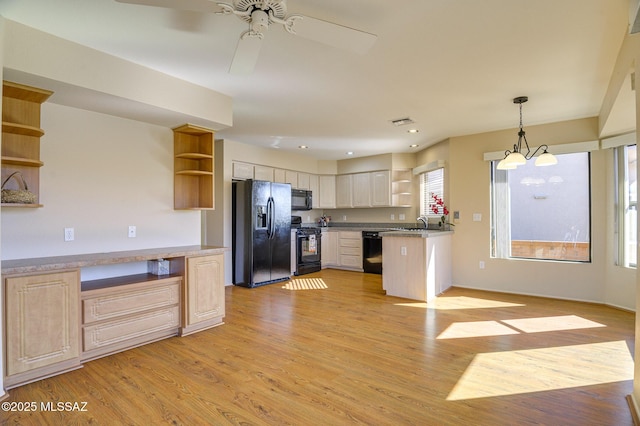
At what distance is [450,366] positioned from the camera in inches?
98.8

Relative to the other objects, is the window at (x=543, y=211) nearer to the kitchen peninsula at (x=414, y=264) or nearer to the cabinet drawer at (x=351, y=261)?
the kitchen peninsula at (x=414, y=264)

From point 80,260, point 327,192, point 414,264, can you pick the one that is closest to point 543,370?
point 414,264

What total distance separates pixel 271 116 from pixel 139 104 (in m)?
1.68

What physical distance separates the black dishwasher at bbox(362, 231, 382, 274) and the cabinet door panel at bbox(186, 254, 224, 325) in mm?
3740

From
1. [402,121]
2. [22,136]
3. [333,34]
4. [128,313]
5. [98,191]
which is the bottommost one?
[128,313]

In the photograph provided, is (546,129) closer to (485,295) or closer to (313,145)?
(485,295)

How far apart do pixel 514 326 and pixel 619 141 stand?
2712 mm

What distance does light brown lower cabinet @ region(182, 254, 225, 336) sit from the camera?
10.5ft

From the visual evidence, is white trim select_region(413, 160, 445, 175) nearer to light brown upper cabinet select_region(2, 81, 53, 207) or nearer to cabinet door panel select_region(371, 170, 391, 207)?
cabinet door panel select_region(371, 170, 391, 207)

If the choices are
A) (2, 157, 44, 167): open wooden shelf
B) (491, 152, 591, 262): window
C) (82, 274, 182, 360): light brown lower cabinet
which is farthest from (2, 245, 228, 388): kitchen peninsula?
(491, 152, 591, 262): window

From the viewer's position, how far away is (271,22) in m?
1.87

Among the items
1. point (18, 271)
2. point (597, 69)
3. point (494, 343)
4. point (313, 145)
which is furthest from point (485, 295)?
point (18, 271)

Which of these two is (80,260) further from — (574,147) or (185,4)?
(574,147)

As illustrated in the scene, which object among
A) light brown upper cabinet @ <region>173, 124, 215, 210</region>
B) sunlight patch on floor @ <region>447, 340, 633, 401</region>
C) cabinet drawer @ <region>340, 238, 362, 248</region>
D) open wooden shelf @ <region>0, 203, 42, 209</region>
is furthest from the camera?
cabinet drawer @ <region>340, 238, 362, 248</region>
